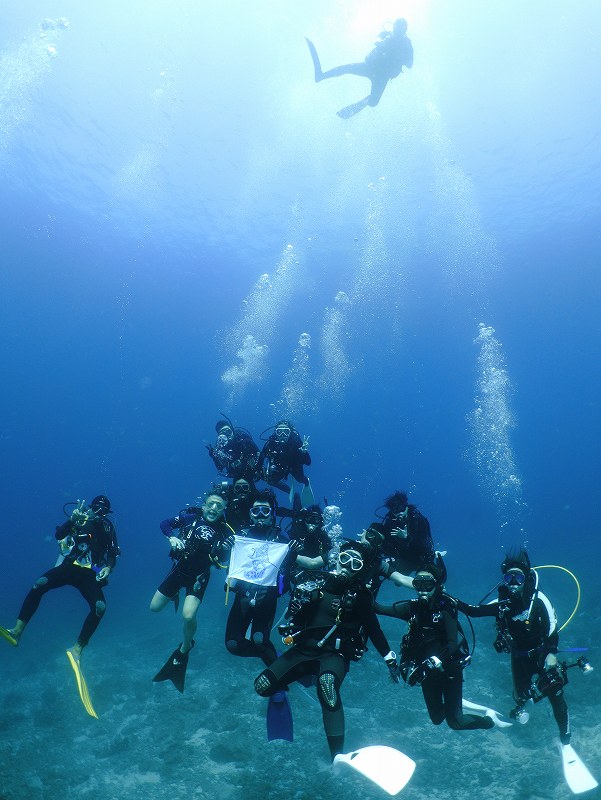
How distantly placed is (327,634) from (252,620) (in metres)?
2.30

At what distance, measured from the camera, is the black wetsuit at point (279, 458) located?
1063cm

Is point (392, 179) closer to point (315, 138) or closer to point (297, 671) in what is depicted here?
point (315, 138)

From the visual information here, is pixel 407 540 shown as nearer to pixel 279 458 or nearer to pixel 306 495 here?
pixel 279 458

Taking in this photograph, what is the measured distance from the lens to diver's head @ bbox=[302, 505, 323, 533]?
827 centimetres

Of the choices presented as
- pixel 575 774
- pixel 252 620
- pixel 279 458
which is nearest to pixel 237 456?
pixel 279 458

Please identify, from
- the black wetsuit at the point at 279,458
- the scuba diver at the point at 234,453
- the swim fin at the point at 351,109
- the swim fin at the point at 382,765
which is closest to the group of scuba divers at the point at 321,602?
the scuba diver at the point at 234,453

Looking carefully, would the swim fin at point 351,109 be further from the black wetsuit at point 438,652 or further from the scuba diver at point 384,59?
the black wetsuit at point 438,652

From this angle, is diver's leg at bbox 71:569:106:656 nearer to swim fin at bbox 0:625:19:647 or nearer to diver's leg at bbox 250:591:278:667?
swim fin at bbox 0:625:19:647

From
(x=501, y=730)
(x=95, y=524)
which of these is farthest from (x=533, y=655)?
(x=95, y=524)

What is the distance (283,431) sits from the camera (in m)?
10.8

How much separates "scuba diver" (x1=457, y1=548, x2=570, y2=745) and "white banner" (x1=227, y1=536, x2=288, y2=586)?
9.74ft

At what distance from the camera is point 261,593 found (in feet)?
24.7

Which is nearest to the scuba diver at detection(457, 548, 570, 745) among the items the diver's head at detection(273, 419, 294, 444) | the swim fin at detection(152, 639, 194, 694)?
the swim fin at detection(152, 639, 194, 694)

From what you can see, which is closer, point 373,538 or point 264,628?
point 373,538
